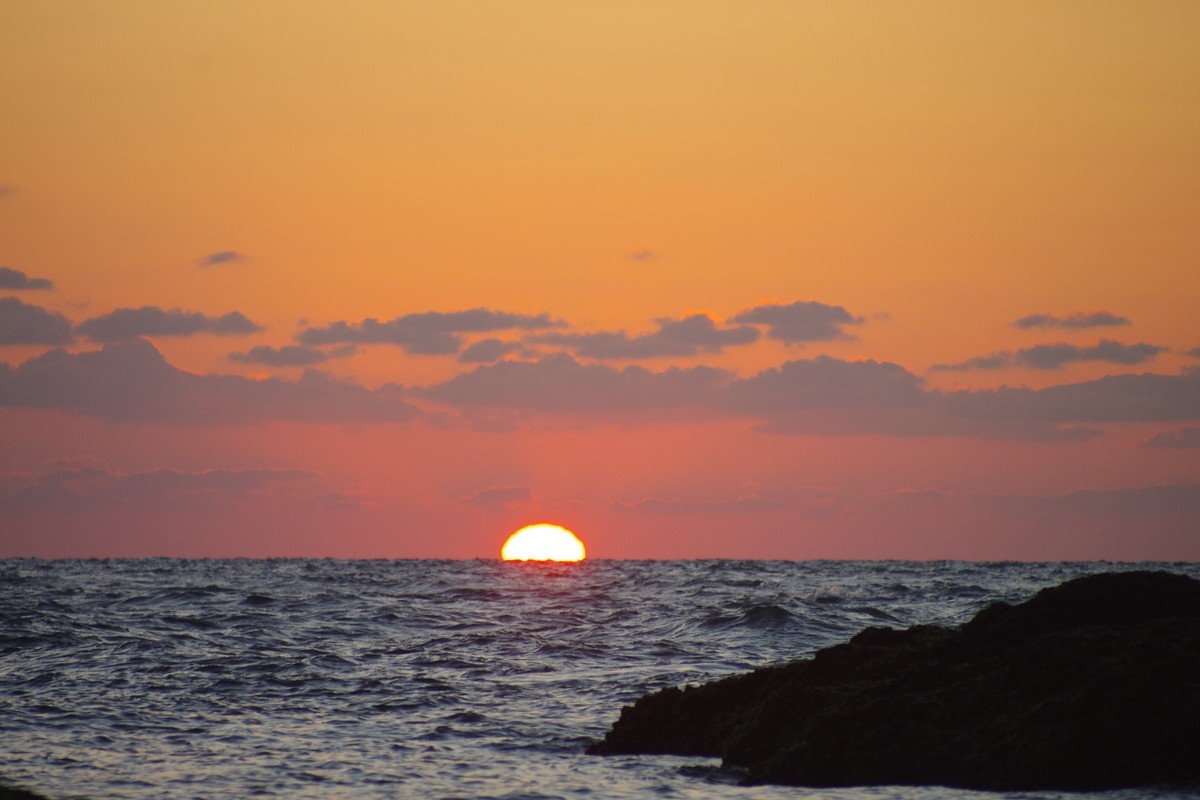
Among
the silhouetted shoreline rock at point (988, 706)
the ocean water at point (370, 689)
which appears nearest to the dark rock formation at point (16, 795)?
the ocean water at point (370, 689)

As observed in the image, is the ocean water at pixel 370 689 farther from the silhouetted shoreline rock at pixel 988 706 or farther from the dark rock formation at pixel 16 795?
the silhouetted shoreline rock at pixel 988 706

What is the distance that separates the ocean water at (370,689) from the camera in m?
14.1

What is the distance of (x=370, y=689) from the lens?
21.5 meters

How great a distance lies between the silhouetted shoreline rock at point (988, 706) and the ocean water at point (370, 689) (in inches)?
19.4

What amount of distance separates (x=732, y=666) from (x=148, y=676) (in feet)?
33.1

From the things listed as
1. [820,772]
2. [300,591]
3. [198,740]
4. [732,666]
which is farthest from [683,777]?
[300,591]

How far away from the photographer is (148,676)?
22.4m

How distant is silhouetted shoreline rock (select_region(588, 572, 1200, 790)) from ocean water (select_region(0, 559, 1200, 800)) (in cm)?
49

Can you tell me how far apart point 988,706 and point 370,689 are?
11.1 meters

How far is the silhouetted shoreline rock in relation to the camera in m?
12.7

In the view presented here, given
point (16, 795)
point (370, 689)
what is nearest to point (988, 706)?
point (16, 795)

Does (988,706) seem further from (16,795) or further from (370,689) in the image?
(370,689)

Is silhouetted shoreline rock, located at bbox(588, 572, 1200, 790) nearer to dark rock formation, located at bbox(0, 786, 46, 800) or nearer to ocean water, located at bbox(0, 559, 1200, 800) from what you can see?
ocean water, located at bbox(0, 559, 1200, 800)

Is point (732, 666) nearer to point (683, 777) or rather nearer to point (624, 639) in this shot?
point (624, 639)
